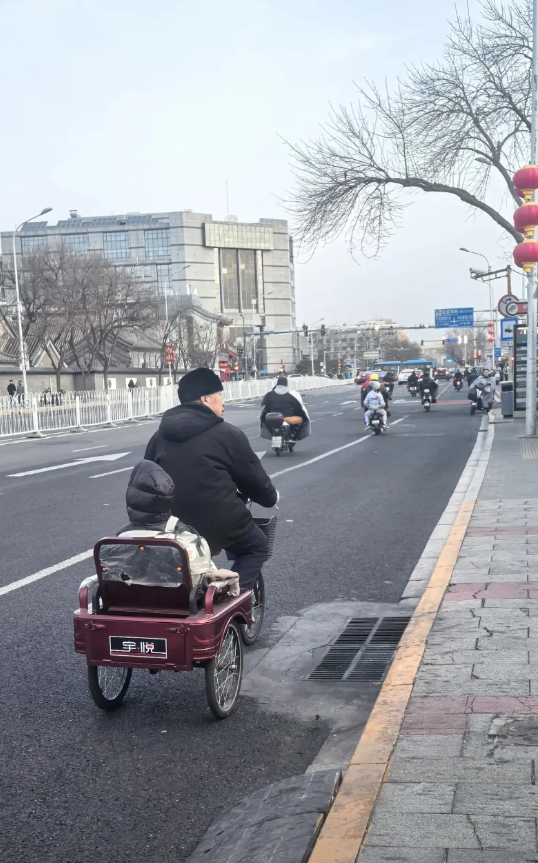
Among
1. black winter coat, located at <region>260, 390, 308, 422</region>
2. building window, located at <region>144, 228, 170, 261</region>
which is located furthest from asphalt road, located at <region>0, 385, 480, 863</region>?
building window, located at <region>144, 228, 170, 261</region>

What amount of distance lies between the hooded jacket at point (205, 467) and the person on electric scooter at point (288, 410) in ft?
45.1

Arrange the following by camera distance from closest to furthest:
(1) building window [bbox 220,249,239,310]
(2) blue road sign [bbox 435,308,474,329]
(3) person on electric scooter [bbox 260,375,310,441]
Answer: (3) person on electric scooter [bbox 260,375,310,441] < (2) blue road sign [bbox 435,308,474,329] < (1) building window [bbox 220,249,239,310]

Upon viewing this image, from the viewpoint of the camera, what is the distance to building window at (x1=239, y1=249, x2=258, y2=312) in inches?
5930

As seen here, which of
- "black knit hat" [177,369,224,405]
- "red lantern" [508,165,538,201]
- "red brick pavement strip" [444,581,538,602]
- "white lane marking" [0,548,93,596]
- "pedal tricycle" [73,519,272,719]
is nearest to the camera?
"pedal tricycle" [73,519,272,719]

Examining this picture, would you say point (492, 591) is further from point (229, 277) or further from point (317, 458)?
point (229, 277)

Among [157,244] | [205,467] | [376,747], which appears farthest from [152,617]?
[157,244]

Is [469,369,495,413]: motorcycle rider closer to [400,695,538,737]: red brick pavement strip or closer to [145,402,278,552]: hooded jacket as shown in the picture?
[145,402,278,552]: hooded jacket

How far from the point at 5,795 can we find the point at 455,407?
37.4 metres

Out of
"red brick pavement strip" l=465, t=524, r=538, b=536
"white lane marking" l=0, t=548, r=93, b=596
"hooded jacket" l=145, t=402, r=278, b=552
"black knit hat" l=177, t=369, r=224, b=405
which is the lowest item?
"white lane marking" l=0, t=548, r=93, b=596

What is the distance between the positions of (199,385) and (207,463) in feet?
1.51

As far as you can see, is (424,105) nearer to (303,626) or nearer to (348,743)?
(303,626)

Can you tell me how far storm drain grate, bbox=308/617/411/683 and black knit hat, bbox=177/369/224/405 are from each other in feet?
5.77

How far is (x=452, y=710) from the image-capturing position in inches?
164

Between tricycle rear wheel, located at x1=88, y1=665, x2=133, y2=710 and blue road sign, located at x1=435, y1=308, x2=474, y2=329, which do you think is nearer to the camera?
tricycle rear wheel, located at x1=88, y1=665, x2=133, y2=710
